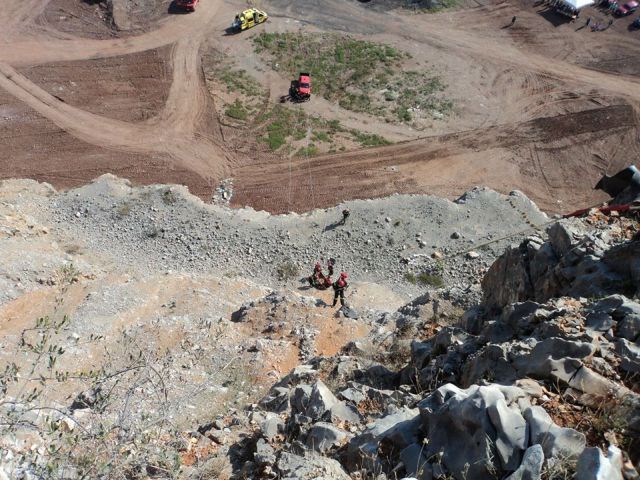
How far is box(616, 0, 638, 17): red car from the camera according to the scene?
139ft

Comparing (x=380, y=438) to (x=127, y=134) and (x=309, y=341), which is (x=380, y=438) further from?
(x=127, y=134)

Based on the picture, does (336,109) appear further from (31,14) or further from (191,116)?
(31,14)

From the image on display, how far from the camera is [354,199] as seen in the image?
29359mm

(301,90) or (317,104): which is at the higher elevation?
(301,90)

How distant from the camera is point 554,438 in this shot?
305 inches

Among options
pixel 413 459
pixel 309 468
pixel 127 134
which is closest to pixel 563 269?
pixel 413 459

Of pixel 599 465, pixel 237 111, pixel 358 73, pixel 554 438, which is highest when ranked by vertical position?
pixel 599 465

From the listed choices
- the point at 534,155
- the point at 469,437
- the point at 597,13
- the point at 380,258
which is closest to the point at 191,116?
the point at 380,258

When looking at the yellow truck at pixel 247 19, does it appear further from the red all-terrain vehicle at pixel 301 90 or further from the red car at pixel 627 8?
the red car at pixel 627 8

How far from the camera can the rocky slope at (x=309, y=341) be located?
A: 8.84 m

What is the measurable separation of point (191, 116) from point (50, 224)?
11.2 meters

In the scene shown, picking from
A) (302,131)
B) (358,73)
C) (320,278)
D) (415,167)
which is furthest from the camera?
(358,73)

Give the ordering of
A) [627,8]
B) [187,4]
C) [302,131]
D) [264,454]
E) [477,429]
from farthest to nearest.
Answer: [627,8] → [187,4] → [302,131] → [264,454] → [477,429]

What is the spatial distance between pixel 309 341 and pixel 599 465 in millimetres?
12785
